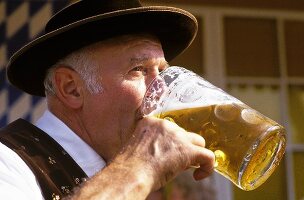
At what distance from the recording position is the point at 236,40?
4.03 metres

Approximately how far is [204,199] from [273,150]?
1391mm

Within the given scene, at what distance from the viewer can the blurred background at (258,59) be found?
12.8 ft

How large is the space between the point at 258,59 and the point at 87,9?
2473 millimetres

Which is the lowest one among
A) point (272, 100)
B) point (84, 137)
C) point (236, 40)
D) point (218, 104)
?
point (272, 100)

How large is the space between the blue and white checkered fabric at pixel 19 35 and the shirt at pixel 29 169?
76.9 inches

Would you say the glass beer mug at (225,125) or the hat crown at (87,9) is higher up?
the hat crown at (87,9)

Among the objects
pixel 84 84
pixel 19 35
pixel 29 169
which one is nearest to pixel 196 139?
pixel 29 169

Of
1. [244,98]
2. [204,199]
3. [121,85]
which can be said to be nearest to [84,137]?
[121,85]

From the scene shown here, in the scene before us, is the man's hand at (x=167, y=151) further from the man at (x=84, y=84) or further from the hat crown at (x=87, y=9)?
the hat crown at (x=87, y=9)

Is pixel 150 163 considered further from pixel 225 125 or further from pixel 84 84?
pixel 84 84

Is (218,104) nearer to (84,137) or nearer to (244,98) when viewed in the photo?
(84,137)

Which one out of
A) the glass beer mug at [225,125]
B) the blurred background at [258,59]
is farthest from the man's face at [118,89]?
the blurred background at [258,59]

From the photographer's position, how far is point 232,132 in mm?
1276

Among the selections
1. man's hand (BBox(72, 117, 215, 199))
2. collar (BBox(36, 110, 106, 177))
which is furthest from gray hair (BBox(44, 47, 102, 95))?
man's hand (BBox(72, 117, 215, 199))
